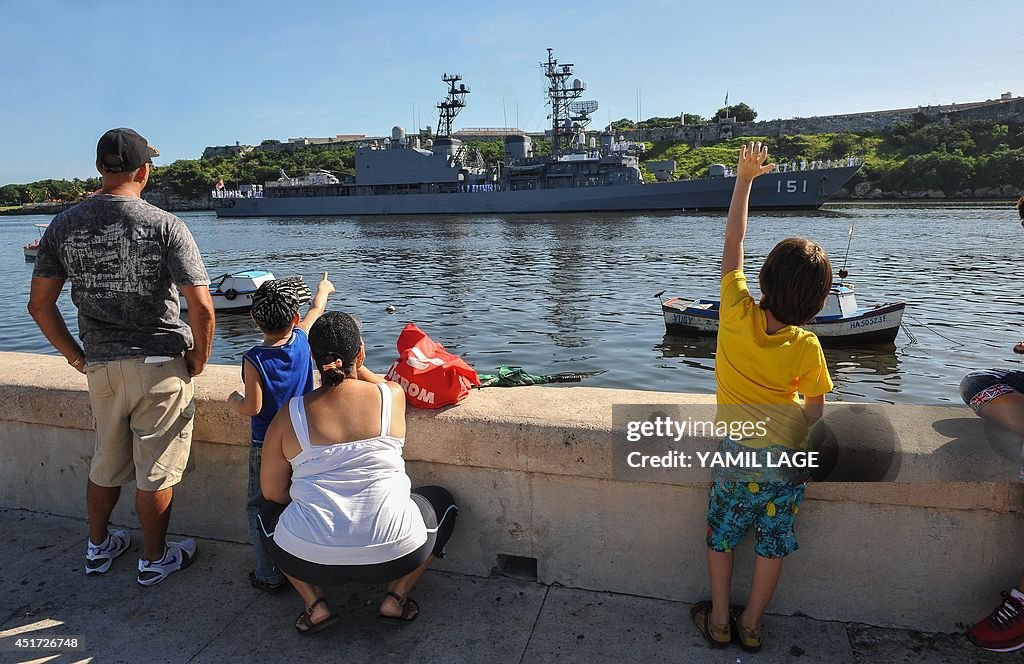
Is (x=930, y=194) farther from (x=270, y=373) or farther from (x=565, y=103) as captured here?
(x=270, y=373)

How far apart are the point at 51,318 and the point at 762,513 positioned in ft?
10.2

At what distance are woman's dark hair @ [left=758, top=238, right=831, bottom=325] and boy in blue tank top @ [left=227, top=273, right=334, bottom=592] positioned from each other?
184cm

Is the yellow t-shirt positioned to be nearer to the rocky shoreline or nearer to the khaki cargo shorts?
the khaki cargo shorts

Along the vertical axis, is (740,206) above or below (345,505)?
above

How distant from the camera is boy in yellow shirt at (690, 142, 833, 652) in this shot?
2.30 m

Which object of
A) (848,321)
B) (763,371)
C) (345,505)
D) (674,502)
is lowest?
(848,321)

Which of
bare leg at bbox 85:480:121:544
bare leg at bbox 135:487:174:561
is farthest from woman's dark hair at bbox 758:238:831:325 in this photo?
bare leg at bbox 85:480:121:544

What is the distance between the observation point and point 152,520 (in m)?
3.09

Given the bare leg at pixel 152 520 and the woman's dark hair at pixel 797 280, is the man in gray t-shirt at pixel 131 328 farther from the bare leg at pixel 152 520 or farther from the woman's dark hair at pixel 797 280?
the woman's dark hair at pixel 797 280

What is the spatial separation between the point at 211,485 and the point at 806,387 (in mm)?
2813

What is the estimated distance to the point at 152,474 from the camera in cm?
304

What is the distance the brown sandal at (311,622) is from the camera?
2631mm

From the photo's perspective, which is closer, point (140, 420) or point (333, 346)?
point (333, 346)

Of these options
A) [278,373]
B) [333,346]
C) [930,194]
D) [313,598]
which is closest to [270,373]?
[278,373]
